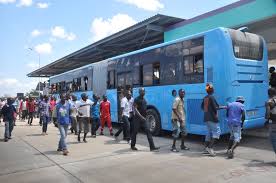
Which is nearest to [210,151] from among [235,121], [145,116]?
[235,121]

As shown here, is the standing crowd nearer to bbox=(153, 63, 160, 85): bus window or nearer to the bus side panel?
bbox=(153, 63, 160, 85): bus window

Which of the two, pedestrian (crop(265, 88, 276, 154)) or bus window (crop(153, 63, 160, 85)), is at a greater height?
bus window (crop(153, 63, 160, 85))

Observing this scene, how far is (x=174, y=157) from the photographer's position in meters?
8.48

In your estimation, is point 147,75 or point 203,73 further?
point 147,75

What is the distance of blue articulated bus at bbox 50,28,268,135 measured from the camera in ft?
30.8

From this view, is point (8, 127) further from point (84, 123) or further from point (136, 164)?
point (136, 164)

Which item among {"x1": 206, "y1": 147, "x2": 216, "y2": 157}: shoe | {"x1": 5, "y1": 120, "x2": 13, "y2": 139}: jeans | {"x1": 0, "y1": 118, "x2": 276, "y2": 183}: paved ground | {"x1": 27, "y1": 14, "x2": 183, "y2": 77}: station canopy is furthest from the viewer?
{"x1": 27, "y1": 14, "x2": 183, "y2": 77}: station canopy

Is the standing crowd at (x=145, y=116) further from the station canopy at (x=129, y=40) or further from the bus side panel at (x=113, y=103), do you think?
the station canopy at (x=129, y=40)

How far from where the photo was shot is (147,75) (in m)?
12.8

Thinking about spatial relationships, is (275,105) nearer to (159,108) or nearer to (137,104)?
(137,104)

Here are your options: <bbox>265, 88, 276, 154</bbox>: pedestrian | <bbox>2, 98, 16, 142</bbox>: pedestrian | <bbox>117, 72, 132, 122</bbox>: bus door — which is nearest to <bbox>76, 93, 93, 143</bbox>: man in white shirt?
<bbox>117, 72, 132, 122</bbox>: bus door

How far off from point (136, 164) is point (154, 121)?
4627 millimetres

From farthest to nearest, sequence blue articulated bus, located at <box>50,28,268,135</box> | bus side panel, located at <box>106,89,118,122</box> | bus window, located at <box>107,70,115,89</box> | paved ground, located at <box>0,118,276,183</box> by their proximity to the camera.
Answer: bus window, located at <box>107,70,115,89</box>
bus side panel, located at <box>106,89,118,122</box>
blue articulated bus, located at <box>50,28,268,135</box>
paved ground, located at <box>0,118,276,183</box>

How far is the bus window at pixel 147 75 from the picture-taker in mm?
12561
